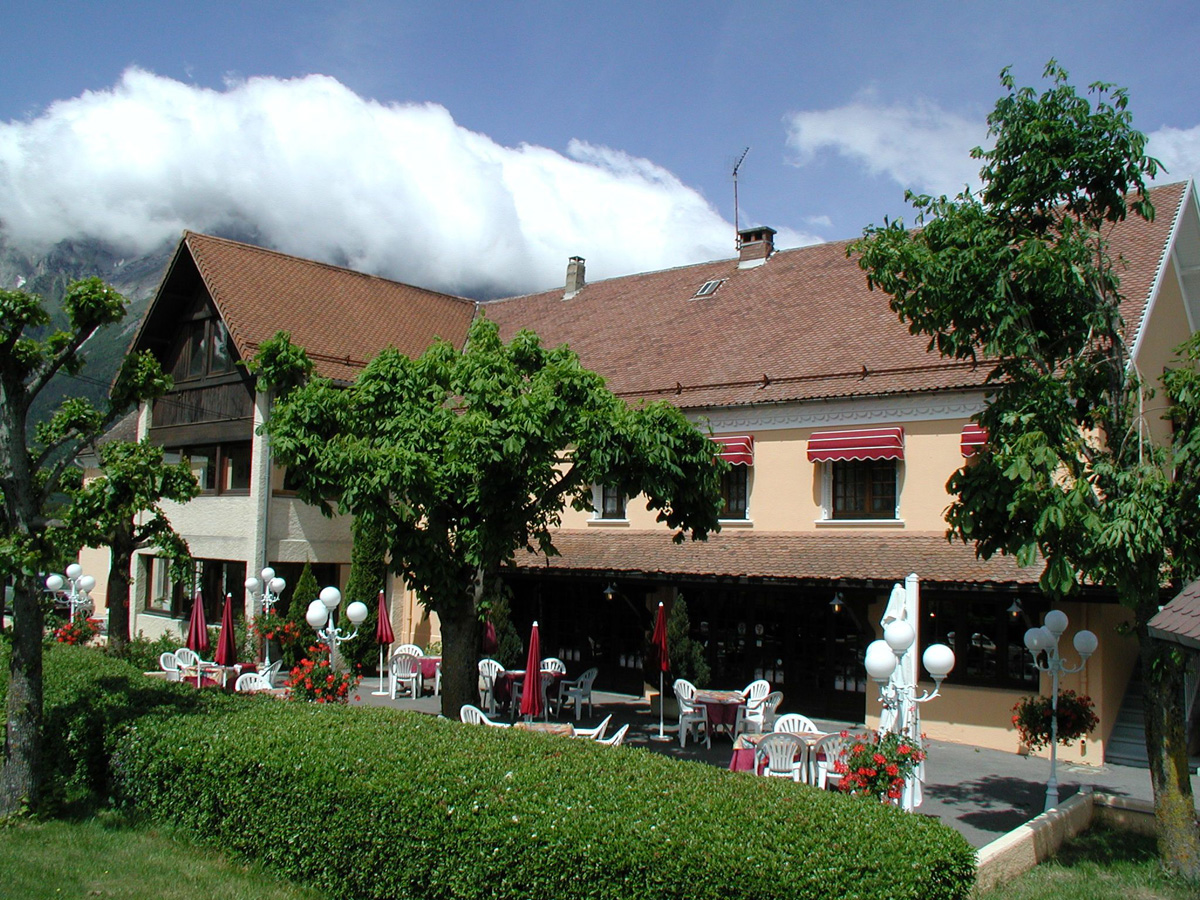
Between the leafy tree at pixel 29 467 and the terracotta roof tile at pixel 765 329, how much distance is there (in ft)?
38.3

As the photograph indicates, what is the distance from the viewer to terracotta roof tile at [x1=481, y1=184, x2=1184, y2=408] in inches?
674

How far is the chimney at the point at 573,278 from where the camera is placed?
27672 millimetres

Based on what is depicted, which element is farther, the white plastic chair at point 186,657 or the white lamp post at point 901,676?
the white plastic chair at point 186,657

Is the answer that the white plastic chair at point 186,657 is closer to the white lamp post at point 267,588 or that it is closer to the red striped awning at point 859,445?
the white lamp post at point 267,588

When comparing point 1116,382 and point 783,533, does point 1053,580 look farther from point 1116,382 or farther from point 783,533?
point 783,533

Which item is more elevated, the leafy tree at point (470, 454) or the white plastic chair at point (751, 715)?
the leafy tree at point (470, 454)

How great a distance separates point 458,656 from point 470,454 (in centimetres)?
289

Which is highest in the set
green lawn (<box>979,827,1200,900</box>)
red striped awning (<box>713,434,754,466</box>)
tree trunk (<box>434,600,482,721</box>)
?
red striped awning (<box>713,434,754,466</box>)

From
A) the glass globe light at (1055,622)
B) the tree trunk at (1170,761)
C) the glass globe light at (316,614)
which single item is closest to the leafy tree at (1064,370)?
the tree trunk at (1170,761)

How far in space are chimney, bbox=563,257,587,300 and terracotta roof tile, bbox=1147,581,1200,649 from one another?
21347 millimetres

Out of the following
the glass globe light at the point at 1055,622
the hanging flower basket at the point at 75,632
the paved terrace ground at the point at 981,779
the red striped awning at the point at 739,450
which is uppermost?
the red striped awning at the point at 739,450

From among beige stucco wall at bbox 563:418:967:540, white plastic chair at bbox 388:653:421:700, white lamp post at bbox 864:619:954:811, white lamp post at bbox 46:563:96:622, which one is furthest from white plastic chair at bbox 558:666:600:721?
white lamp post at bbox 46:563:96:622

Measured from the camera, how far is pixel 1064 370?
930 cm

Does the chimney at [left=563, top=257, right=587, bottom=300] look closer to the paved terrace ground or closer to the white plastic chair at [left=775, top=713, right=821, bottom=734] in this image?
the paved terrace ground
